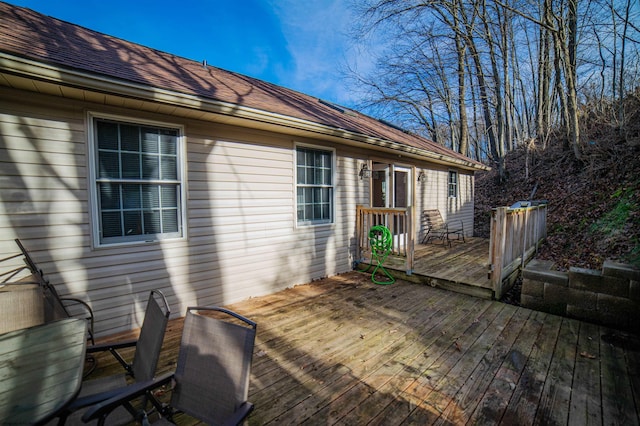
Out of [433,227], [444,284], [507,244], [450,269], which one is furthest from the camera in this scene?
[433,227]

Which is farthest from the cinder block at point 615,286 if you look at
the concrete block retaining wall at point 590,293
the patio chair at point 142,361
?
the patio chair at point 142,361

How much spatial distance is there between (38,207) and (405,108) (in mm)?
17638

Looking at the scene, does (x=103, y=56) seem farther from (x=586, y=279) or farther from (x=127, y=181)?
(x=586, y=279)

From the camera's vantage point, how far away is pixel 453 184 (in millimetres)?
10008

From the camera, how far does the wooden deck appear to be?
6.81 ft

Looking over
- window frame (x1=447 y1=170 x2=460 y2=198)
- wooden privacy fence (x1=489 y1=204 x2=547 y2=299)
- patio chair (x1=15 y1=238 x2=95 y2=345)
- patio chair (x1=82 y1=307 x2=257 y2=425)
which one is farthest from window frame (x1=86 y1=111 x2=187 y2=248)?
window frame (x1=447 y1=170 x2=460 y2=198)

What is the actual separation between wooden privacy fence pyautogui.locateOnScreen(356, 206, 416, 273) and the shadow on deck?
197 millimetres

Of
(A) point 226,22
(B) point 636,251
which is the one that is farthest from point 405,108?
(B) point 636,251

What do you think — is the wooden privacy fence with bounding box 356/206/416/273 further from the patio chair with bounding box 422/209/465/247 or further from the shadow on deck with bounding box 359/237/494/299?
the patio chair with bounding box 422/209/465/247

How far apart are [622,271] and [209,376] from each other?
177 inches

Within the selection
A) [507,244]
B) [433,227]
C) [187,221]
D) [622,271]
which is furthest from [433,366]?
[433,227]

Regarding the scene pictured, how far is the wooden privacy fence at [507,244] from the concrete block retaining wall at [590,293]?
0.34m

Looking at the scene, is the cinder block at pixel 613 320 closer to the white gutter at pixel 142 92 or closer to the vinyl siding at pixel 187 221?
the vinyl siding at pixel 187 221

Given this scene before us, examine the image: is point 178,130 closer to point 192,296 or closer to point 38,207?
point 38,207
